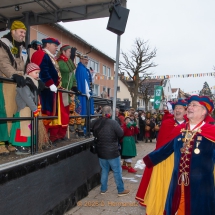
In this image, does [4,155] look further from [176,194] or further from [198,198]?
[198,198]

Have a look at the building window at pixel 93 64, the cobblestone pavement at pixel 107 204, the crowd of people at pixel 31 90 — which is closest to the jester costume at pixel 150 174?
the cobblestone pavement at pixel 107 204

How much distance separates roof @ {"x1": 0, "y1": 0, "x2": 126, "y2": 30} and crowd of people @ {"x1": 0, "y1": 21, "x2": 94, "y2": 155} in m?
1.01

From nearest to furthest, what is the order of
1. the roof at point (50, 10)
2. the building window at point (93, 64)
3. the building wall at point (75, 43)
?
1. the roof at point (50, 10)
2. the building wall at point (75, 43)
3. the building window at point (93, 64)

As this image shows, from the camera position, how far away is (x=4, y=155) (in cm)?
351

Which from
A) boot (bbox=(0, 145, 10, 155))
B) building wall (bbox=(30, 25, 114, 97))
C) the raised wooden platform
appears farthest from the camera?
building wall (bbox=(30, 25, 114, 97))

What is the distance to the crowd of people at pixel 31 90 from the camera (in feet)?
11.8

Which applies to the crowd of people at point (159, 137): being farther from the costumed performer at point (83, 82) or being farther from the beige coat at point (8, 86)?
the costumed performer at point (83, 82)

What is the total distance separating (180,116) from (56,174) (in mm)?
2159

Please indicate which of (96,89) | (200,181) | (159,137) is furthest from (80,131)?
(96,89)

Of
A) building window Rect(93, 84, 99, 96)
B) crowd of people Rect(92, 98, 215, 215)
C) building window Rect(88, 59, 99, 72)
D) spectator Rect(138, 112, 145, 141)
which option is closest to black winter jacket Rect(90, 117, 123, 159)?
crowd of people Rect(92, 98, 215, 215)

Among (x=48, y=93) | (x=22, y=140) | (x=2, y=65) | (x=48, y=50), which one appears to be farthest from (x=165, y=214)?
(x=48, y=50)

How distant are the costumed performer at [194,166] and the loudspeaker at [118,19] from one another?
215 centimetres

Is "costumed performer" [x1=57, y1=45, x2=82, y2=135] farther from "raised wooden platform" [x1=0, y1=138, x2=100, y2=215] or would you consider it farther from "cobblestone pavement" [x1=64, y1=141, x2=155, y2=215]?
"cobblestone pavement" [x1=64, y1=141, x2=155, y2=215]

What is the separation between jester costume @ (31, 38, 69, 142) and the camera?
4324 millimetres
